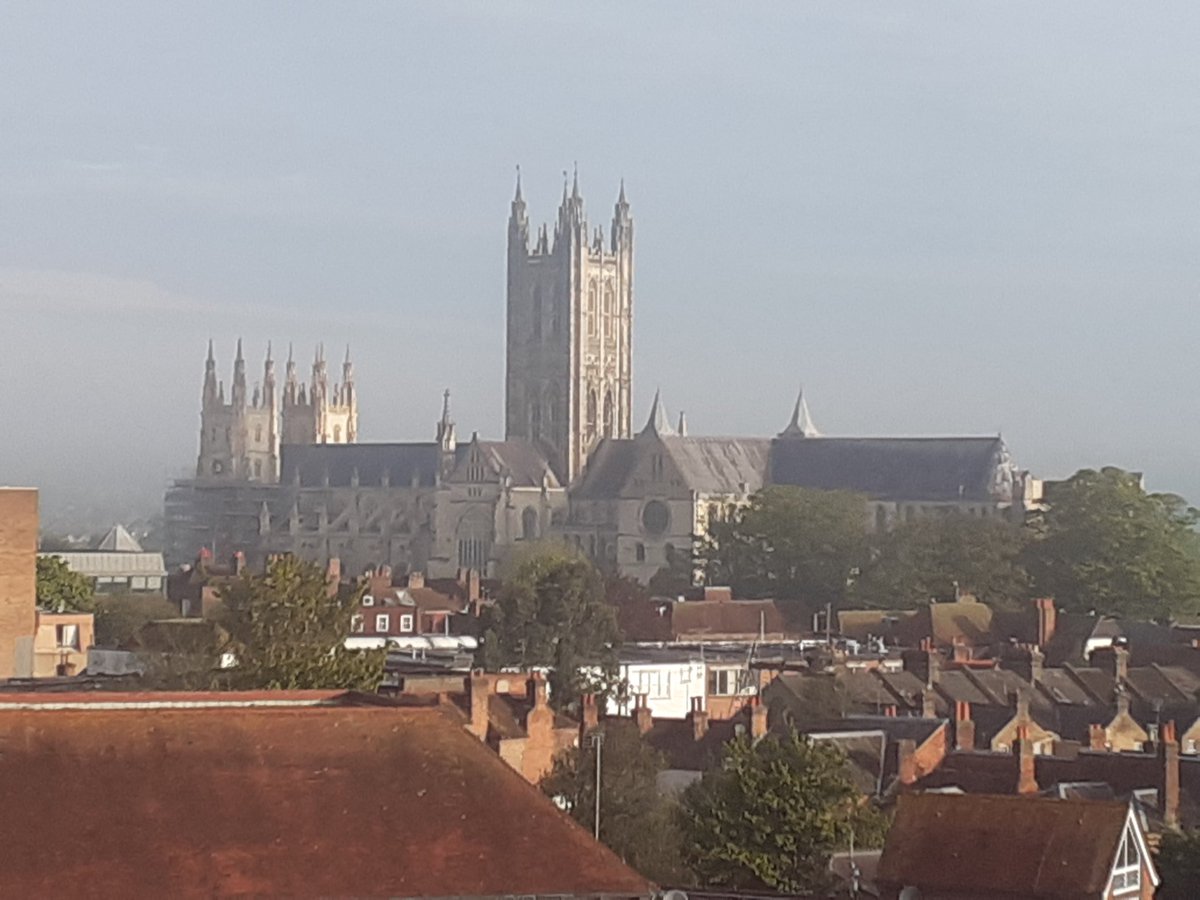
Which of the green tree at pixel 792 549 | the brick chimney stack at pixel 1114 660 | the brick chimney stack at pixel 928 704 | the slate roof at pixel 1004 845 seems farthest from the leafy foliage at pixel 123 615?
the slate roof at pixel 1004 845

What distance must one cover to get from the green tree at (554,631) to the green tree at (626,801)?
2097 cm

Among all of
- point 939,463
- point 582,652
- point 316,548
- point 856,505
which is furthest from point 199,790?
point 316,548

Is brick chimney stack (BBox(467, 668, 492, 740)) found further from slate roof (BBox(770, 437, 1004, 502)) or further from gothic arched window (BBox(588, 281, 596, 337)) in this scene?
gothic arched window (BBox(588, 281, 596, 337))

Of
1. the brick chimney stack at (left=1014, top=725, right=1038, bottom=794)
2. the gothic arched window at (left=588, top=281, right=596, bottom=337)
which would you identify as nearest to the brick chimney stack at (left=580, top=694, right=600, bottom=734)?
the brick chimney stack at (left=1014, top=725, right=1038, bottom=794)

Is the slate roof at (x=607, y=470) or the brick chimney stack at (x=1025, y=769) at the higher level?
the slate roof at (x=607, y=470)

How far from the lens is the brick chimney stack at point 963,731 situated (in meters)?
46.6

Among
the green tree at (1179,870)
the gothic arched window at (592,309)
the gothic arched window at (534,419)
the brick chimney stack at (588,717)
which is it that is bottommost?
the green tree at (1179,870)

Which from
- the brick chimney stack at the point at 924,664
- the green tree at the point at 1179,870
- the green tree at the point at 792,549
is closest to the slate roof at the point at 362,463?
the green tree at the point at 792,549

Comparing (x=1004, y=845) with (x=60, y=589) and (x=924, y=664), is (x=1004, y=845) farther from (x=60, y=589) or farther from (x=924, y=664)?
(x=60, y=589)

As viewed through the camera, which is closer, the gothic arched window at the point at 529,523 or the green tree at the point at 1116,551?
the green tree at the point at 1116,551

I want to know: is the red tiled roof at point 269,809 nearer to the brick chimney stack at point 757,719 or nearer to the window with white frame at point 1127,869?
the window with white frame at point 1127,869

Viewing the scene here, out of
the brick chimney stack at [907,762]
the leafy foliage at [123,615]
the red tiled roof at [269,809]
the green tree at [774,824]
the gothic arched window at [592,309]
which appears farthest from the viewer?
the gothic arched window at [592,309]

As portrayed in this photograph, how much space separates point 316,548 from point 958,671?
360ft

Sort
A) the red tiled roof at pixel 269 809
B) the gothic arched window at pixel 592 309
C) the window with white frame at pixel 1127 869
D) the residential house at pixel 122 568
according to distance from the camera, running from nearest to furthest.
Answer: the red tiled roof at pixel 269 809
the window with white frame at pixel 1127 869
the residential house at pixel 122 568
the gothic arched window at pixel 592 309
